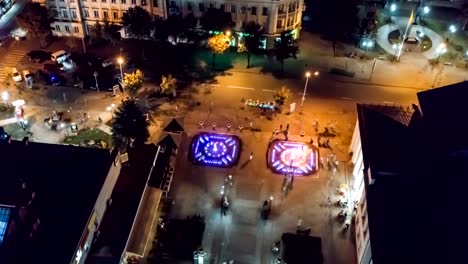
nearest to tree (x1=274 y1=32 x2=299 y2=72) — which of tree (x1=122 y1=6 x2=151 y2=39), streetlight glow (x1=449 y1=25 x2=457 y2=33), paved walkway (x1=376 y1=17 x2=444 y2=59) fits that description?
paved walkway (x1=376 y1=17 x2=444 y2=59)

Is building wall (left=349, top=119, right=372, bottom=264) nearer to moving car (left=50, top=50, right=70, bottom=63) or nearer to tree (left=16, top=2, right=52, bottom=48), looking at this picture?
moving car (left=50, top=50, right=70, bottom=63)

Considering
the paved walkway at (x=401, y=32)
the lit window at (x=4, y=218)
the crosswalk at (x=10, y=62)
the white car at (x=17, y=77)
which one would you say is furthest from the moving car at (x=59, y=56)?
the paved walkway at (x=401, y=32)

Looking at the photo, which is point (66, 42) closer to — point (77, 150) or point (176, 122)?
point (176, 122)

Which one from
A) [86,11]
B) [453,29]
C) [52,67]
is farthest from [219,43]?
[453,29]

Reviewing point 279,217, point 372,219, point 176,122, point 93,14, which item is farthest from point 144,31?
point 372,219

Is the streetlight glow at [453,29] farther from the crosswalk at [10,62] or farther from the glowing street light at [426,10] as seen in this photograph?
the crosswalk at [10,62]

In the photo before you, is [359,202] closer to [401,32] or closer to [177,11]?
[401,32]

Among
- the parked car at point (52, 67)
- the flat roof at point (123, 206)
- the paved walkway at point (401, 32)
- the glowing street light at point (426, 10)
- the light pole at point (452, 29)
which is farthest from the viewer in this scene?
the glowing street light at point (426, 10)
